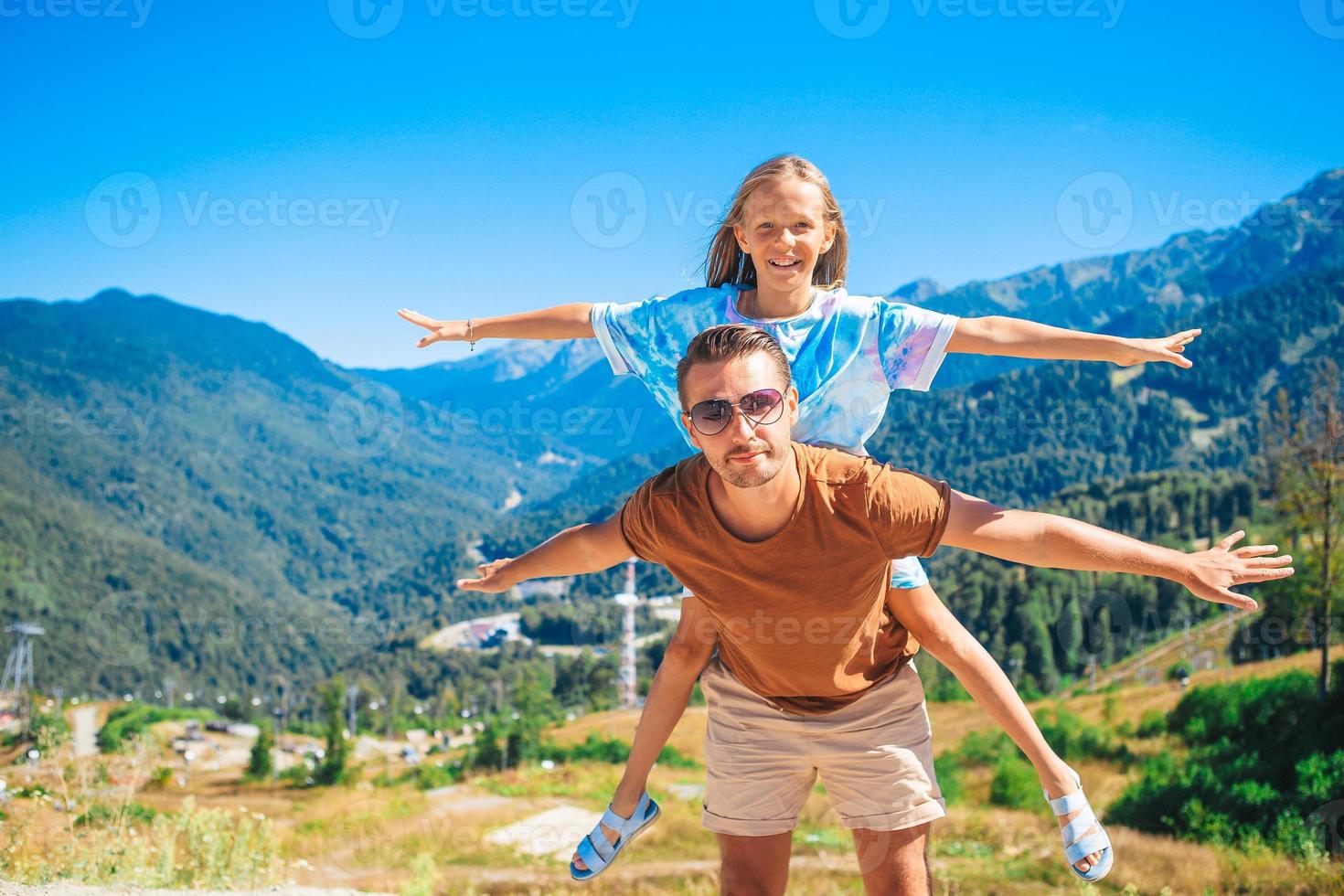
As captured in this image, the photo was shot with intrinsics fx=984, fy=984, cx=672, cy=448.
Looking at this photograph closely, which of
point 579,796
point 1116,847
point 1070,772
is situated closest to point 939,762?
point 579,796

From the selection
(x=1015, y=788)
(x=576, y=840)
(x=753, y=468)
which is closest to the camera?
(x=753, y=468)

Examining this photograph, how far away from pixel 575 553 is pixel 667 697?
3.02 ft

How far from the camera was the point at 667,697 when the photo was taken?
4230 millimetres

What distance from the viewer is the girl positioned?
388cm

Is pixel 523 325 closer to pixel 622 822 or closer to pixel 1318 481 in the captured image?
pixel 622 822

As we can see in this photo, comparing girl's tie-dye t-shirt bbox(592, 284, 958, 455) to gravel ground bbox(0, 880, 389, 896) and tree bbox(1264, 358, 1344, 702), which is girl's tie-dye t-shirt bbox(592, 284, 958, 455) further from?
tree bbox(1264, 358, 1344, 702)

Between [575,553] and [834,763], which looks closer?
[575,553]

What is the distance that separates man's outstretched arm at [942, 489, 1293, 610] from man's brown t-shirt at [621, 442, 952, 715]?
0.13 metres

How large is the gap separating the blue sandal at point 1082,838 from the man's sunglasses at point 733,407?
71.1 inches

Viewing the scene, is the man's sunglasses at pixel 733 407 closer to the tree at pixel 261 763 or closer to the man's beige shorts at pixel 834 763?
the man's beige shorts at pixel 834 763

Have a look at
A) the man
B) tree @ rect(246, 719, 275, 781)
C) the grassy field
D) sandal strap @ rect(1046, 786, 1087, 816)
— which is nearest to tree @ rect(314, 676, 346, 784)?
tree @ rect(246, 719, 275, 781)

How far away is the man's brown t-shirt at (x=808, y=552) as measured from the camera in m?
3.43

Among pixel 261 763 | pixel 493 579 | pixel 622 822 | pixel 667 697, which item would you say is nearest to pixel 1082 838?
pixel 667 697

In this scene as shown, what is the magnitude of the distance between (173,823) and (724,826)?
23.2ft
